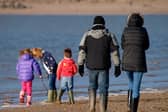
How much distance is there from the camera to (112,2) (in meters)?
93.9

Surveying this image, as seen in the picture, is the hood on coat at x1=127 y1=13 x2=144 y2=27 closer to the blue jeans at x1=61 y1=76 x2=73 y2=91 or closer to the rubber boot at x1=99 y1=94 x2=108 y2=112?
the rubber boot at x1=99 y1=94 x2=108 y2=112

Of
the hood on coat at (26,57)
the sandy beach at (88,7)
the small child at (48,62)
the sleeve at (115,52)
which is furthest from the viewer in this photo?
the sandy beach at (88,7)

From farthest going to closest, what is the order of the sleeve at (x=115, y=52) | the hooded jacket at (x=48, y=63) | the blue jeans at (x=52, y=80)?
1. the blue jeans at (x=52, y=80)
2. the hooded jacket at (x=48, y=63)
3. the sleeve at (x=115, y=52)

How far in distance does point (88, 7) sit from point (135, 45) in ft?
263

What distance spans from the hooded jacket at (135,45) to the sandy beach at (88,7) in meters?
77.5

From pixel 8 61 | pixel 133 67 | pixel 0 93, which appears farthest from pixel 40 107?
pixel 8 61

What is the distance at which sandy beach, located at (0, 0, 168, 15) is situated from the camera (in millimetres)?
92250

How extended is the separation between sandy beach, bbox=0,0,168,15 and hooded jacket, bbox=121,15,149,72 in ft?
254

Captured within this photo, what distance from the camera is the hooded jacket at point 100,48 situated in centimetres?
1268

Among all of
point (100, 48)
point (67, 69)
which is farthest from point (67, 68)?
point (100, 48)

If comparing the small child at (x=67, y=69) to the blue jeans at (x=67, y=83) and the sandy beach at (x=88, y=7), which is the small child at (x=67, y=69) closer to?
the blue jeans at (x=67, y=83)

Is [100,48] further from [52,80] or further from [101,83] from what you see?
[52,80]

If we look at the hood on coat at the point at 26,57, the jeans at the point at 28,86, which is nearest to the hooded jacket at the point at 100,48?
the hood on coat at the point at 26,57

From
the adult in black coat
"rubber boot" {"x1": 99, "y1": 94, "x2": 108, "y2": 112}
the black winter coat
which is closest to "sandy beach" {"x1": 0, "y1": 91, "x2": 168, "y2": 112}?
the adult in black coat
